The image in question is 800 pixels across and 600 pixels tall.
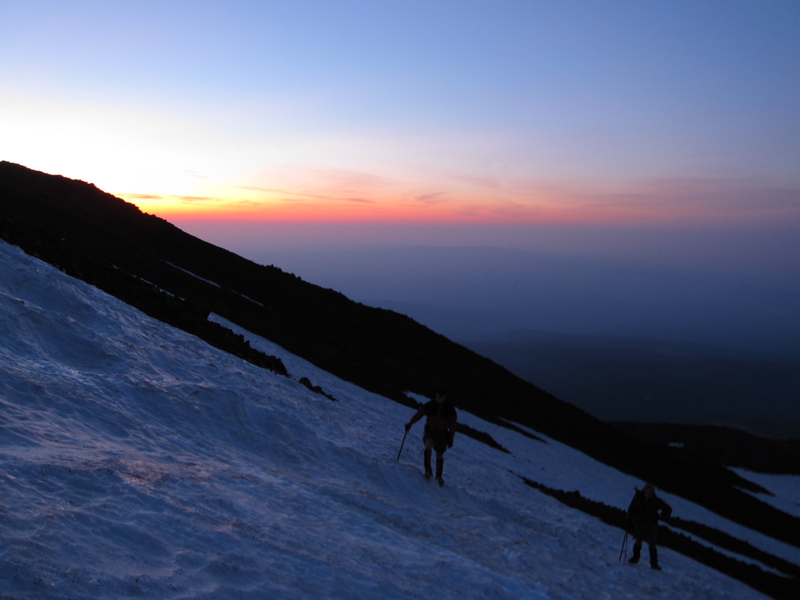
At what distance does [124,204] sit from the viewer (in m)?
57.6

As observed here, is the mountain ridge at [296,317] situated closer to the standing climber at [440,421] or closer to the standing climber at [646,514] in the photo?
the standing climber at [440,421]

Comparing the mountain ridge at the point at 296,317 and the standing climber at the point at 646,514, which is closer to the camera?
the standing climber at the point at 646,514

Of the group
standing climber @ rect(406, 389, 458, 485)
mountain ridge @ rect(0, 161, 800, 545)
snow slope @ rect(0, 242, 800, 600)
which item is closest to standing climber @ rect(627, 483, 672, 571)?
snow slope @ rect(0, 242, 800, 600)

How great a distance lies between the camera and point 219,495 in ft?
27.4

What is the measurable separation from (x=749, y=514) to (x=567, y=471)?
53.0ft

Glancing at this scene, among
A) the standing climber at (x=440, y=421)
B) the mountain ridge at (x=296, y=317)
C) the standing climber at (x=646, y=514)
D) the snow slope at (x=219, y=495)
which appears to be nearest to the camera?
the snow slope at (x=219, y=495)

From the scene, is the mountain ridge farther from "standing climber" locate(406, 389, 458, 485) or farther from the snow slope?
"standing climber" locate(406, 389, 458, 485)

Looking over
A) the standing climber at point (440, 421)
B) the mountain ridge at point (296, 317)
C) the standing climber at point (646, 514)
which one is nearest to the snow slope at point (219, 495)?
the standing climber at point (646, 514)

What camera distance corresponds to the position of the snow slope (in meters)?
6.11

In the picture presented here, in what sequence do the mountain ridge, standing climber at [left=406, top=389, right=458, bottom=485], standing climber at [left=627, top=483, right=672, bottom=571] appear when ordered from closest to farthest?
standing climber at [left=627, top=483, right=672, bottom=571], standing climber at [left=406, top=389, right=458, bottom=485], the mountain ridge

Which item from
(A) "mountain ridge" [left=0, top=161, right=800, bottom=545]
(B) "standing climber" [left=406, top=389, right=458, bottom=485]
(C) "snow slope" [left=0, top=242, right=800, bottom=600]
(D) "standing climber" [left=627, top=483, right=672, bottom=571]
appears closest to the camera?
(C) "snow slope" [left=0, top=242, right=800, bottom=600]

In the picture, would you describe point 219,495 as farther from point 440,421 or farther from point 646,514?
point 646,514

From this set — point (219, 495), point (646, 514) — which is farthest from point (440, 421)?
point (219, 495)

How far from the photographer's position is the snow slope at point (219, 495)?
6105 mm
